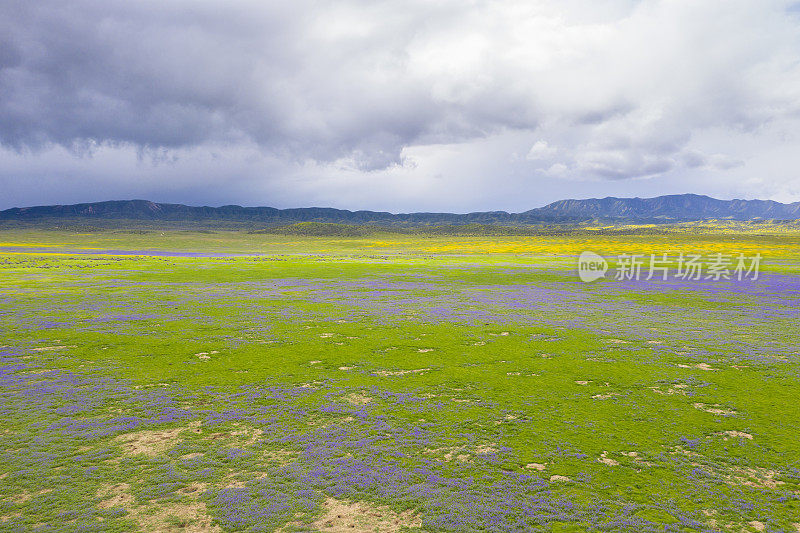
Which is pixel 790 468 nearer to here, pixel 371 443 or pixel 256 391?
pixel 371 443

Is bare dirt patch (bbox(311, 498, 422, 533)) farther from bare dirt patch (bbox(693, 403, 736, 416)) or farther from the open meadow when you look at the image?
bare dirt patch (bbox(693, 403, 736, 416))

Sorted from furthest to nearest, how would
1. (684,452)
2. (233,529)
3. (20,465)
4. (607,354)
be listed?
(607,354)
(684,452)
(20,465)
(233,529)

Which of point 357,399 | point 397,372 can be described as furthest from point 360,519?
point 397,372

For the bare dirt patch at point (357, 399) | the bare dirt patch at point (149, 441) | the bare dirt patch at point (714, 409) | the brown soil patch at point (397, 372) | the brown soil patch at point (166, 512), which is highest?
the bare dirt patch at point (714, 409)

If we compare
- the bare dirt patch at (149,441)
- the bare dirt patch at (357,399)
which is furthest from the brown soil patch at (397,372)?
the bare dirt patch at (149,441)

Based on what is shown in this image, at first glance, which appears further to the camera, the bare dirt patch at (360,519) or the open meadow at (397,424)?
the open meadow at (397,424)

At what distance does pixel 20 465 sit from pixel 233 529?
498cm

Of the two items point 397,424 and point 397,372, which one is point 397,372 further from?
point 397,424

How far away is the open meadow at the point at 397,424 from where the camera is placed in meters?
7.47

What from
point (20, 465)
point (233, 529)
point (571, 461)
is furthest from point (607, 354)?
point (20, 465)

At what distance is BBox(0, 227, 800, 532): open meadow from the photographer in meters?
7.47

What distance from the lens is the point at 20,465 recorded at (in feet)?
28.5

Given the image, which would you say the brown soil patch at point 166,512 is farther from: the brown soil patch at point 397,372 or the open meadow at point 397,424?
the brown soil patch at point 397,372

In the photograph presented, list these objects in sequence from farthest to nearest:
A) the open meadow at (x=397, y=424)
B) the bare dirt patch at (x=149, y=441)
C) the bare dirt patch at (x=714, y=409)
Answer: the bare dirt patch at (x=714, y=409) < the bare dirt patch at (x=149, y=441) < the open meadow at (x=397, y=424)
